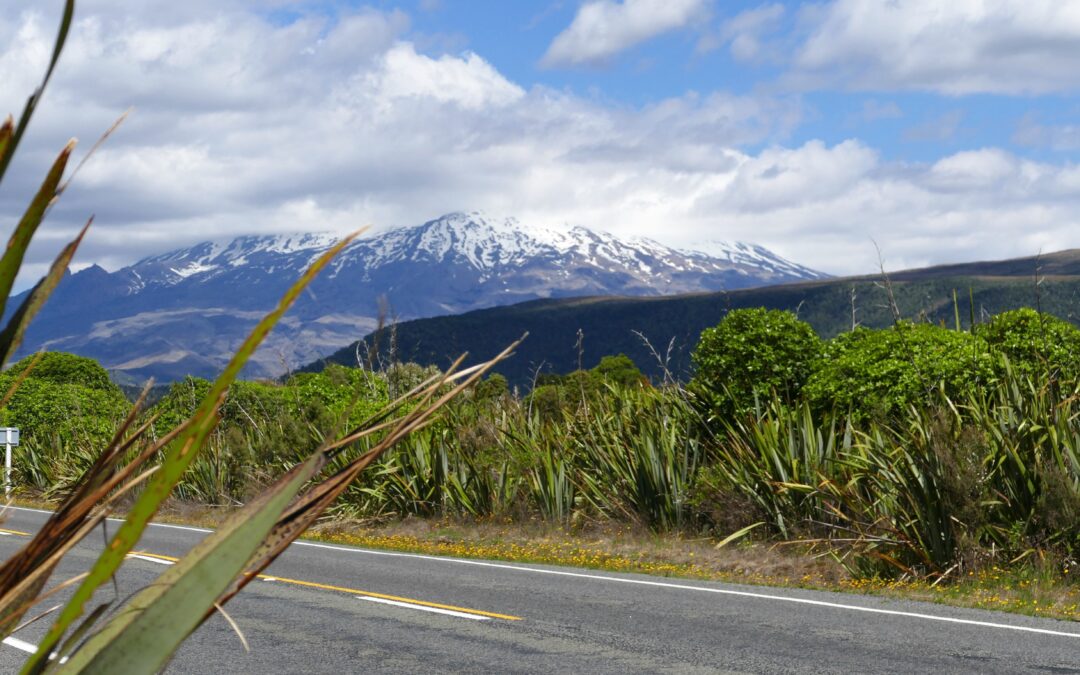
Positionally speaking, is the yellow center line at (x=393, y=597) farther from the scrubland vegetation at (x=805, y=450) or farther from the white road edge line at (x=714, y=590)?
Result: the white road edge line at (x=714, y=590)

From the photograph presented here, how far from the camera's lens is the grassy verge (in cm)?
1080

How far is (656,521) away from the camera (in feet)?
51.7

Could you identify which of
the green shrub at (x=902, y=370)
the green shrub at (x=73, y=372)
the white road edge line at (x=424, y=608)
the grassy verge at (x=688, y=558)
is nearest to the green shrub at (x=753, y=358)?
the green shrub at (x=902, y=370)

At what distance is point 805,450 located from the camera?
14.0m

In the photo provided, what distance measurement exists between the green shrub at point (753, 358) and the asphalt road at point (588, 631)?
3844mm

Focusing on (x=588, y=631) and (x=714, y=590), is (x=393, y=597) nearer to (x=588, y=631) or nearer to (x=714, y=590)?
(x=588, y=631)

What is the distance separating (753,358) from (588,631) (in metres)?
7.06

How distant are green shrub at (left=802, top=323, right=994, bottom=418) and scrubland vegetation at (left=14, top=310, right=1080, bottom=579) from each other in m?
0.03

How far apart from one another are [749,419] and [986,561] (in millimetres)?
3763

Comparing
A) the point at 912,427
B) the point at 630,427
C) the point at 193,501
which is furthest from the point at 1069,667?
the point at 193,501

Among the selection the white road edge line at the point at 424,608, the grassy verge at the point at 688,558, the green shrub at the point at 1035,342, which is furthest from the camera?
the green shrub at the point at 1035,342

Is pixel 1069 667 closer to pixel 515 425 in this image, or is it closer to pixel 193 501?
pixel 515 425

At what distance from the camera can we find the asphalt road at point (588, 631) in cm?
810

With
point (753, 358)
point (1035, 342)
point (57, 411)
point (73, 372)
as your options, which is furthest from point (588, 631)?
point (73, 372)
